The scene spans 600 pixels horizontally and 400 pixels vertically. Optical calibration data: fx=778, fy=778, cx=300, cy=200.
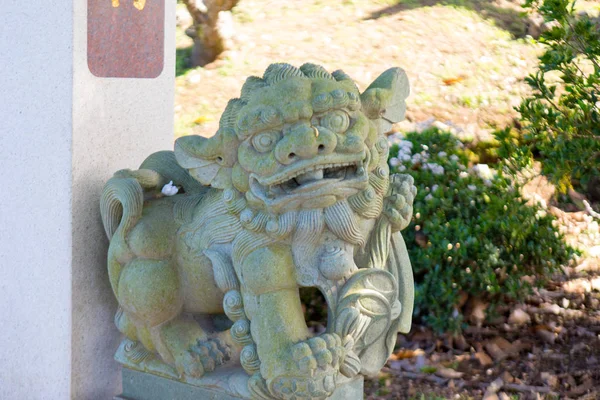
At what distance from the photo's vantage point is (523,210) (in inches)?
146

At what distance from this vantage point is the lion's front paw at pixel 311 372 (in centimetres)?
213

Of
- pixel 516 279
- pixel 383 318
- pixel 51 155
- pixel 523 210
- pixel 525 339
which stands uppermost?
pixel 51 155

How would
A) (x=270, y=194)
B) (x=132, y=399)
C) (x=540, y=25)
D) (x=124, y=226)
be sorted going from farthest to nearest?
1. (x=540, y=25)
2. (x=132, y=399)
3. (x=124, y=226)
4. (x=270, y=194)

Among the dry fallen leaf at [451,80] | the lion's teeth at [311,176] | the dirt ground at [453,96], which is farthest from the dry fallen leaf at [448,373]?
the dry fallen leaf at [451,80]

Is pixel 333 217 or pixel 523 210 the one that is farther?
pixel 523 210

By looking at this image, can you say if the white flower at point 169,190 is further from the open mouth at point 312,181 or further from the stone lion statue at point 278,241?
the open mouth at point 312,181

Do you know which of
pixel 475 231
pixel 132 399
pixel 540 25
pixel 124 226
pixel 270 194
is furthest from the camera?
pixel 540 25

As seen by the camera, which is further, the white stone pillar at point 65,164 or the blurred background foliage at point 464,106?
the blurred background foliage at point 464,106

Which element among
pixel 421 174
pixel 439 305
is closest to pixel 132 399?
pixel 439 305

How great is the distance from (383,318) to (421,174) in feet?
5.41

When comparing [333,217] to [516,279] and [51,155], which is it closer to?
[51,155]

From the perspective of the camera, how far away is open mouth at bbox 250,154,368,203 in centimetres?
215

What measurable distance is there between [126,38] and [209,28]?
3592 millimetres

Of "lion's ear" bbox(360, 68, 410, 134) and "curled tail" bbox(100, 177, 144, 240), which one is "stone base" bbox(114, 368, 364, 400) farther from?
"lion's ear" bbox(360, 68, 410, 134)
